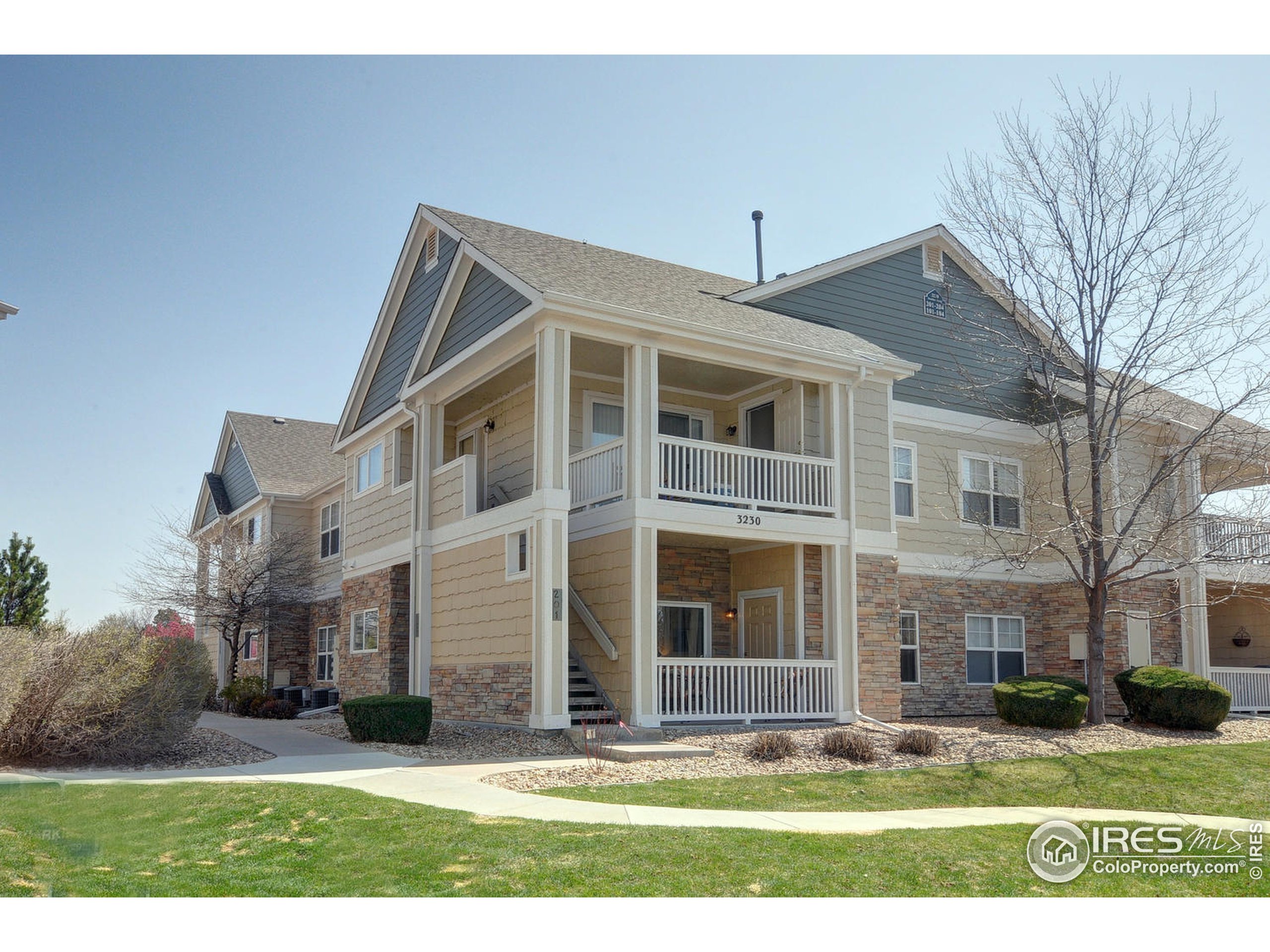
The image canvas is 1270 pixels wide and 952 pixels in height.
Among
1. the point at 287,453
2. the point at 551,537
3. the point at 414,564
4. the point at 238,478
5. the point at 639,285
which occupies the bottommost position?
the point at 414,564

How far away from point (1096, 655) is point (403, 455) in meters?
13.1

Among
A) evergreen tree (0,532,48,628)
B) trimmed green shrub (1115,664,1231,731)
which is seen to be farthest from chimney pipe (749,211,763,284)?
evergreen tree (0,532,48,628)

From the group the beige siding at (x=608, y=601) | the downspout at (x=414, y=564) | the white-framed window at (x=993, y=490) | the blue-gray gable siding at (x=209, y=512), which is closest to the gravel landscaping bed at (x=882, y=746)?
the beige siding at (x=608, y=601)

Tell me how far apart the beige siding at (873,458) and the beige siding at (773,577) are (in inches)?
58.0

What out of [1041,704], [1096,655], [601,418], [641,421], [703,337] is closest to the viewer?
[641,421]

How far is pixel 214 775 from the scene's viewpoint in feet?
40.4

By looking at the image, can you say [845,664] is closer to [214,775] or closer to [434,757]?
[434,757]

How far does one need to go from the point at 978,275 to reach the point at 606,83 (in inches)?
471

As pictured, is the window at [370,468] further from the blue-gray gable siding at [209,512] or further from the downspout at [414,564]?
the blue-gray gable siding at [209,512]

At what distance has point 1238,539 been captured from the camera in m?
22.3

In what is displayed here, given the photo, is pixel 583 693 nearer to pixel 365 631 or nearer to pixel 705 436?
pixel 705 436

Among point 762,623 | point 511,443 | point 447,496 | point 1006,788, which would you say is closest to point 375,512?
point 447,496

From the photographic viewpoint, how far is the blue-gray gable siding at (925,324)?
21.2 m
